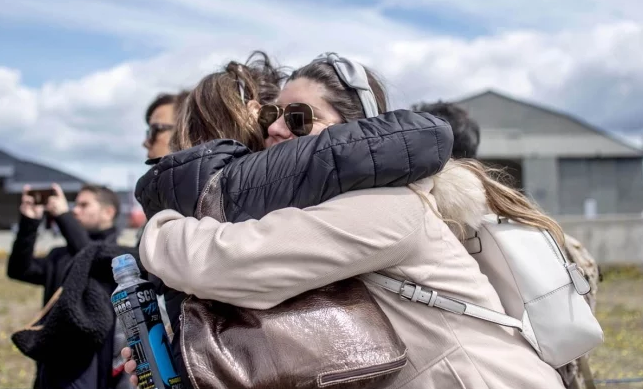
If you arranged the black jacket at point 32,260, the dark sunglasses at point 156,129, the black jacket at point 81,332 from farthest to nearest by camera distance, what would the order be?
the black jacket at point 32,260, the dark sunglasses at point 156,129, the black jacket at point 81,332

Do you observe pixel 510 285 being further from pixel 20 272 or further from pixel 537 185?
pixel 537 185

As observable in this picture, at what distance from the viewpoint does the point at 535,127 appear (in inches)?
1439

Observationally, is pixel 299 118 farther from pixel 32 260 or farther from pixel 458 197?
pixel 32 260

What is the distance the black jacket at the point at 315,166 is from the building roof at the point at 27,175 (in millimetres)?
37568

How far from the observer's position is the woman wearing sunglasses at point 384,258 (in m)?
1.53

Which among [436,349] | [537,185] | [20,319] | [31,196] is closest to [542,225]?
[436,349]

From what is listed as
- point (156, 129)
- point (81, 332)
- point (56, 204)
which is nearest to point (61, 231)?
point (56, 204)

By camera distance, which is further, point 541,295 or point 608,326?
point 608,326

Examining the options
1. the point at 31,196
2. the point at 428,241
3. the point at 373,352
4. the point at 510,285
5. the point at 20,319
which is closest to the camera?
the point at 373,352

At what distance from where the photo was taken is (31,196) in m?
4.95

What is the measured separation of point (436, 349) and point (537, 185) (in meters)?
35.1

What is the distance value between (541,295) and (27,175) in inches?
1801

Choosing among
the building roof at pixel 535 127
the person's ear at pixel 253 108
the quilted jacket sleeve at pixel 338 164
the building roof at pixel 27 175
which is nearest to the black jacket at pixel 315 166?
the quilted jacket sleeve at pixel 338 164

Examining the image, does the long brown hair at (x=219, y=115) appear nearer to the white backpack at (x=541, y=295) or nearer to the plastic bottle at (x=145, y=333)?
the plastic bottle at (x=145, y=333)
